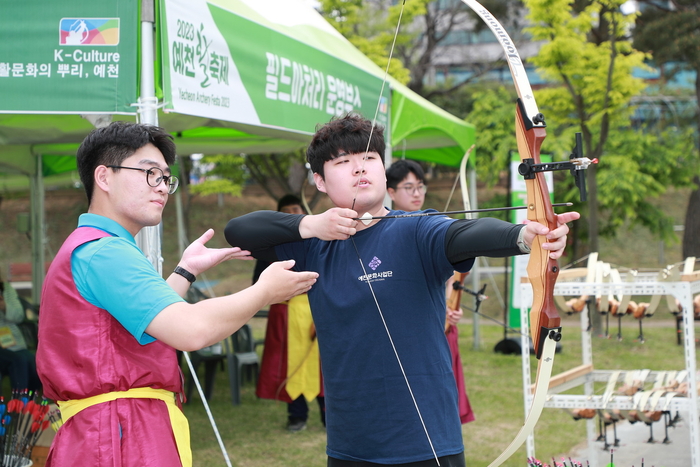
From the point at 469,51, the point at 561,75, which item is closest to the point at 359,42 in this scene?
the point at 561,75

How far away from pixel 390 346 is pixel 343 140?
540mm

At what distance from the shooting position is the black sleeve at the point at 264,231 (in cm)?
176

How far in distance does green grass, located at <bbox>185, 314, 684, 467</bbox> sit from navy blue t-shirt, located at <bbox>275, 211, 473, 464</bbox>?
235cm

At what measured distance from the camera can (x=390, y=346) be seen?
164cm

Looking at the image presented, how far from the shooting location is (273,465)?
12.7 feet

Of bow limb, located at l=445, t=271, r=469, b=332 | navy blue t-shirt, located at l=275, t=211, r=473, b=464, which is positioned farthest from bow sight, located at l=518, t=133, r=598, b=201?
bow limb, located at l=445, t=271, r=469, b=332

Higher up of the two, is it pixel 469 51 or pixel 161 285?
pixel 469 51

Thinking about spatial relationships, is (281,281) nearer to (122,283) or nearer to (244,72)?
(122,283)

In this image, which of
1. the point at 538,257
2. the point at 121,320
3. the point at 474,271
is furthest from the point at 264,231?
the point at 474,271

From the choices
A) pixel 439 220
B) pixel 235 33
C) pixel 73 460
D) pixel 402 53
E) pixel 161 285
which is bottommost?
pixel 73 460

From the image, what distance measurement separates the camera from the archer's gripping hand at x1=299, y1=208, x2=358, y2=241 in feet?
5.17

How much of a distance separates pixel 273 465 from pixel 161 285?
2828mm

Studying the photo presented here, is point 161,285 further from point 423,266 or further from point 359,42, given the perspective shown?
point 359,42

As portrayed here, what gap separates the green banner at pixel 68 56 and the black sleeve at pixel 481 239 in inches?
57.8
